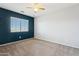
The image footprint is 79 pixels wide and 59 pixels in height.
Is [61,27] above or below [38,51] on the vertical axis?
above

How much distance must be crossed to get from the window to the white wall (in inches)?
39.0

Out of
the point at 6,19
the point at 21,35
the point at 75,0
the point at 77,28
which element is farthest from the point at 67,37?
the point at 75,0

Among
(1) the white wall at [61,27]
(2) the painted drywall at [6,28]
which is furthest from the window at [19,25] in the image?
(1) the white wall at [61,27]

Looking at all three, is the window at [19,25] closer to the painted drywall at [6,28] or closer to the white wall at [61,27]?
the painted drywall at [6,28]

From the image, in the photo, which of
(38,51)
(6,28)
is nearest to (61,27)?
(38,51)

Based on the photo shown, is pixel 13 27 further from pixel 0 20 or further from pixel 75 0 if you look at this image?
pixel 75 0

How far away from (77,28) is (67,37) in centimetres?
72

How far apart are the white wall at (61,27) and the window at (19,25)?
0.99 metres

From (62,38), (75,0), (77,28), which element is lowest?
(62,38)

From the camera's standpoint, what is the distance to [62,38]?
470 cm

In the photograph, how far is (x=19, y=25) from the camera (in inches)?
211

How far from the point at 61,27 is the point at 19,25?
2.54 meters

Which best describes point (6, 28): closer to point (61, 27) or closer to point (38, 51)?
point (38, 51)

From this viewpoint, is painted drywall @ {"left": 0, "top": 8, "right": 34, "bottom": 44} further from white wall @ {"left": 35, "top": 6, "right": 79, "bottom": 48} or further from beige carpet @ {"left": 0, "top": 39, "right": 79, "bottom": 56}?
white wall @ {"left": 35, "top": 6, "right": 79, "bottom": 48}
